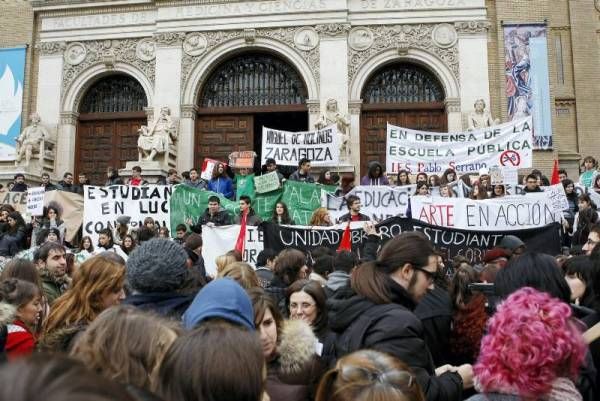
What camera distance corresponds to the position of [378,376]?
7.02ft

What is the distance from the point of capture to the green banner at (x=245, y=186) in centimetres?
1467

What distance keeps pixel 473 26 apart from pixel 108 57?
42.7 ft

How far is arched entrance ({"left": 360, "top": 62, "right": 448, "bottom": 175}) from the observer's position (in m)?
20.2

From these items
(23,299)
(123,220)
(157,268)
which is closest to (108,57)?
(123,220)

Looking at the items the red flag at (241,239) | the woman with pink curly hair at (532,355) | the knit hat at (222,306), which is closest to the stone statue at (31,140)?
the red flag at (241,239)

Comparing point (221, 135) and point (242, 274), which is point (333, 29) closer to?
point (221, 135)

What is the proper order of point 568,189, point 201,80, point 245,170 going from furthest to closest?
point 201,80 < point 245,170 < point 568,189

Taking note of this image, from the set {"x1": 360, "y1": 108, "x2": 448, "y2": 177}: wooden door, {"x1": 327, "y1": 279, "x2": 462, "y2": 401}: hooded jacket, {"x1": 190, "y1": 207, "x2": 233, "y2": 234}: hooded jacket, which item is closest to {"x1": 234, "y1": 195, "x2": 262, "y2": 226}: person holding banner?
{"x1": 190, "y1": 207, "x2": 233, "y2": 234}: hooded jacket

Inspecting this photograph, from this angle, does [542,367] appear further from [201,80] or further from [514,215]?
[201,80]

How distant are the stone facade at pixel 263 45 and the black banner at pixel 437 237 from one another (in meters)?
10.1

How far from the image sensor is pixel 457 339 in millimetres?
→ 3738

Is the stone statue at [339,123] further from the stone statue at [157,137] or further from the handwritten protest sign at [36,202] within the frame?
the handwritten protest sign at [36,202]

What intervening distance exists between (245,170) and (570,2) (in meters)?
19.3

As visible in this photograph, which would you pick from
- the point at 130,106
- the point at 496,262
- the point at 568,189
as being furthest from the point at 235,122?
the point at 496,262
